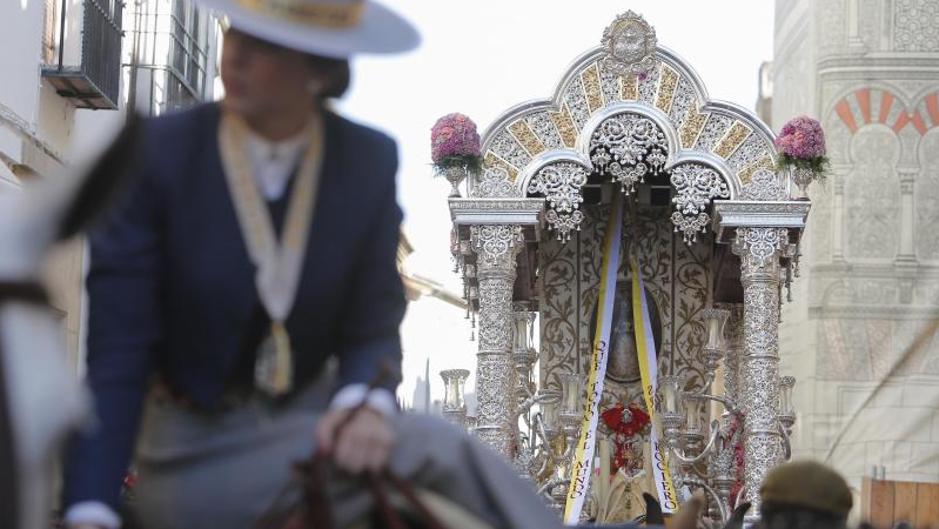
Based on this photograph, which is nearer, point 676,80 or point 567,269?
point 676,80

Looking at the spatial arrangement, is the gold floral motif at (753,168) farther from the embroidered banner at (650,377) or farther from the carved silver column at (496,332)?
the embroidered banner at (650,377)

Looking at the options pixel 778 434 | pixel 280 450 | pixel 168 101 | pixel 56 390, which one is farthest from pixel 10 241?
pixel 168 101

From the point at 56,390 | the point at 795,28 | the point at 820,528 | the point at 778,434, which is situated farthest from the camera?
the point at 795,28

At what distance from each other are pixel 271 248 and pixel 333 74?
0.32 metres

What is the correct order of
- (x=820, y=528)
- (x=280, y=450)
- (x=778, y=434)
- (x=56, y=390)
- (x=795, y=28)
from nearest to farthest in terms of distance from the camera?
(x=56, y=390) < (x=280, y=450) < (x=820, y=528) < (x=778, y=434) < (x=795, y=28)

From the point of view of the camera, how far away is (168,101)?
23609 mm

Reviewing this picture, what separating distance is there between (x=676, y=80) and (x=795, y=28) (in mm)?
11513

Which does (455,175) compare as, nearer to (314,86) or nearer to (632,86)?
(632,86)

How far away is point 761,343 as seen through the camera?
17.0 meters

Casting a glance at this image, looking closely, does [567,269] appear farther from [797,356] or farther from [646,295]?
Result: [797,356]

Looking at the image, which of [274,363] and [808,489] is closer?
[274,363]

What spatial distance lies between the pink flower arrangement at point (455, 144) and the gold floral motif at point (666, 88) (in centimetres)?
148

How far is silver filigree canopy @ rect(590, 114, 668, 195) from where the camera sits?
16953mm

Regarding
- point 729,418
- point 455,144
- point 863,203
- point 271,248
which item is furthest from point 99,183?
point 863,203
